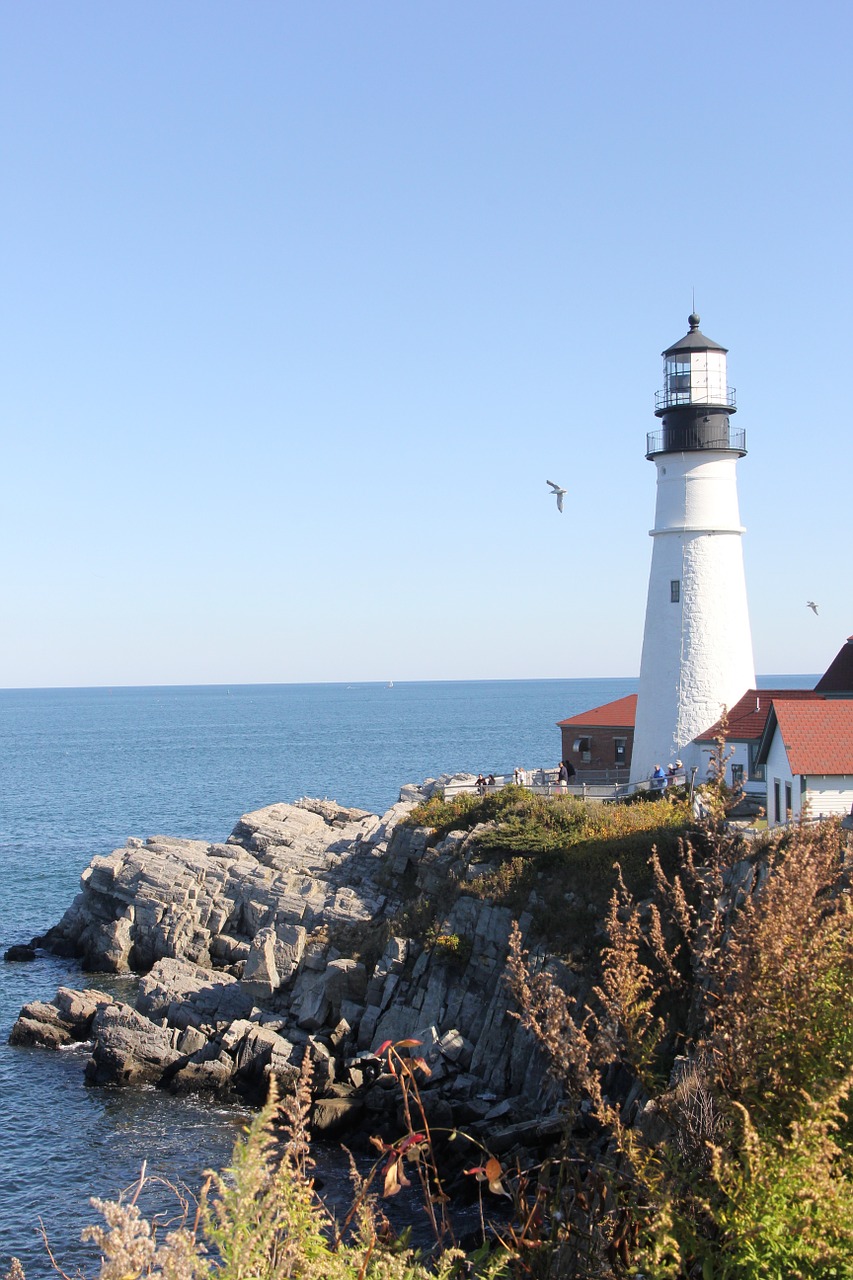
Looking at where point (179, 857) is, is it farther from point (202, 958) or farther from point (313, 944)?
point (313, 944)

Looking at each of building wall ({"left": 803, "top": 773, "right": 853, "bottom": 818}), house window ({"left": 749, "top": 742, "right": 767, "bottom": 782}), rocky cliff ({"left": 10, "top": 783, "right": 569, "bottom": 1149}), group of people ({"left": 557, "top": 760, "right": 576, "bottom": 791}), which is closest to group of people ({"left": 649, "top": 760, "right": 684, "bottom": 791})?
house window ({"left": 749, "top": 742, "right": 767, "bottom": 782})

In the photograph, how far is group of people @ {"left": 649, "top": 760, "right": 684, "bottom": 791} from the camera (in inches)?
1272

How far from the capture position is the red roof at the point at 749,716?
101 feet

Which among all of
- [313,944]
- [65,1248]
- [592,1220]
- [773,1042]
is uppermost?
[773,1042]

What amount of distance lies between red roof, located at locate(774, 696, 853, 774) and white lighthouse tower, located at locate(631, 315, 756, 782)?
16.4 ft

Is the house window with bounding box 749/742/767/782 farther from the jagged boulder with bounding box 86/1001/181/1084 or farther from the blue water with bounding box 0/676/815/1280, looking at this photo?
the jagged boulder with bounding box 86/1001/181/1084

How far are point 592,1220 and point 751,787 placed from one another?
24951 millimetres

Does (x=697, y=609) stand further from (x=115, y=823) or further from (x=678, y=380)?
(x=115, y=823)

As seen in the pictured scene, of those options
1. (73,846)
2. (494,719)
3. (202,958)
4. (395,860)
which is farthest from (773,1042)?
(494,719)

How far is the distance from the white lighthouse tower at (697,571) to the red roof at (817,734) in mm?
4997

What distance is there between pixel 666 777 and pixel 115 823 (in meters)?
47.4

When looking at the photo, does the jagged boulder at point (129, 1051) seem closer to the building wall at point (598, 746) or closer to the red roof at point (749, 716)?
the red roof at point (749, 716)

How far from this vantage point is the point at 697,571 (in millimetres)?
33312

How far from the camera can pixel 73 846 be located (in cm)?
6331
